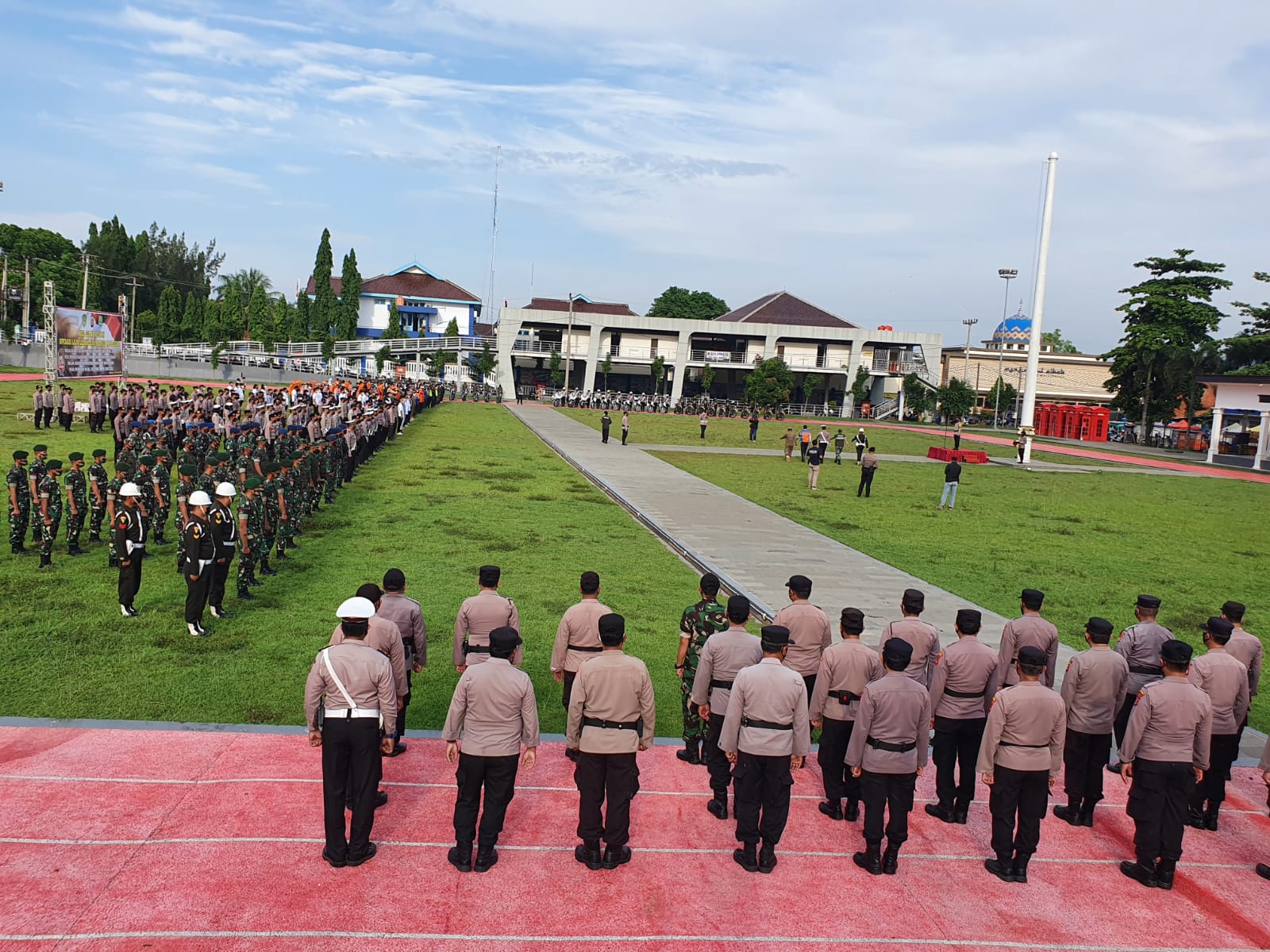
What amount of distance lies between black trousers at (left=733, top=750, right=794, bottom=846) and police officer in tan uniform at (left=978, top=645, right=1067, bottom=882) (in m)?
1.34

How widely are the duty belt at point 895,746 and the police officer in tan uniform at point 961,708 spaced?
3.19 ft

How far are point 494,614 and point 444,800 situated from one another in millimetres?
1416

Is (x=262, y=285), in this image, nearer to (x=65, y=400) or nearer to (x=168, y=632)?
(x=65, y=400)

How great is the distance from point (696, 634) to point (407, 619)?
2.28 metres

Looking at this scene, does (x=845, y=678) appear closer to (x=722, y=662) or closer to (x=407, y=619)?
(x=722, y=662)

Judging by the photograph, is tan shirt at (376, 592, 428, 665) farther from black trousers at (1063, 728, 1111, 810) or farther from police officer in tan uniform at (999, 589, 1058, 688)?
black trousers at (1063, 728, 1111, 810)

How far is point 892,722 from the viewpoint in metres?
5.68

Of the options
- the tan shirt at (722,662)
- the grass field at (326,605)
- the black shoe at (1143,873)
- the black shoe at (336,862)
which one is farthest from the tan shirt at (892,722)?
the black shoe at (336,862)

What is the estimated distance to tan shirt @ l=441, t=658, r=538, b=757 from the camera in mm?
5379

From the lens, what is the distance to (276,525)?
12570 mm

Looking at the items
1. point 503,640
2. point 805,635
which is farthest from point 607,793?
point 805,635

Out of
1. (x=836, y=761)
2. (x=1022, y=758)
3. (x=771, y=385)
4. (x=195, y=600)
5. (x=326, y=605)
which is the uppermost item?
(x=771, y=385)

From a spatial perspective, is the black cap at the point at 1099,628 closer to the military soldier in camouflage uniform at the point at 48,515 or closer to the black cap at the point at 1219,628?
the black cap at the point at 1219,628

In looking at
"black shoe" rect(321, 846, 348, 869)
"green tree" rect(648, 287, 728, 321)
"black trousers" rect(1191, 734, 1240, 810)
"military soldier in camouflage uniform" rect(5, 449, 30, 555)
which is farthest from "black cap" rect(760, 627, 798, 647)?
"green tree" rect(648, 287, 728, 321)
